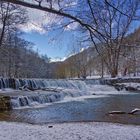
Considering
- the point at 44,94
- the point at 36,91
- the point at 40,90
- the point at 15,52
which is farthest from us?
the point at 15,52

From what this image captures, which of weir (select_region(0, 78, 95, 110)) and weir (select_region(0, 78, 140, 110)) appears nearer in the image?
weir (select_region(0, 78, 140, 110))

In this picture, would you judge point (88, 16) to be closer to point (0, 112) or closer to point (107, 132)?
point (107, 132)

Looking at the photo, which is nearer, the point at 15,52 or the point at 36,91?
the point at 36,91

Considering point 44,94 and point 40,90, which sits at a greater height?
point 40,90

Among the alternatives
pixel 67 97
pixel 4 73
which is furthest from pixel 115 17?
pixel 4 73

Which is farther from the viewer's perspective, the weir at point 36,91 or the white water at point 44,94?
the weir at point 36,91

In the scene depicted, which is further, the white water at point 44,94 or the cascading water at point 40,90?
the cascading water at point 40,90

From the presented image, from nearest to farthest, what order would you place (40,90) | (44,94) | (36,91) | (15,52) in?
(44,94), (36,91), (40,90), (15,52)

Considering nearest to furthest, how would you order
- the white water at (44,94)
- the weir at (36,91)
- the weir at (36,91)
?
1. the weir at (36,91)
2. the white water at (44,94)
3. the weir at (36,91)

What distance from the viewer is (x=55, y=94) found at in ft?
69.9

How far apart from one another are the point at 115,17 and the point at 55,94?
14415 mm

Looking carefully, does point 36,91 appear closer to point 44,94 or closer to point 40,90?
point 40,90

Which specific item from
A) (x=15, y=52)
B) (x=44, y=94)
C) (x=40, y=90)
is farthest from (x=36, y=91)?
(x=15, y=52)

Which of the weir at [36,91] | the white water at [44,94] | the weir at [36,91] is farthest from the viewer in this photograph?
the weir at [36,91]
